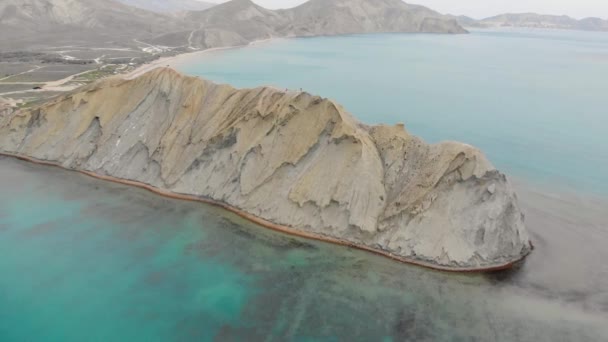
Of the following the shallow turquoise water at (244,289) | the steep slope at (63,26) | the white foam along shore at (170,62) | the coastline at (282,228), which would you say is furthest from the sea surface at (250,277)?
the steep slope at (63,26)

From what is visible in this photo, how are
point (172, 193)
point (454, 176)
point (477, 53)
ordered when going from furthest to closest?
1. point (477, 53)
2. point (172, 193)
3. point (454, 176)

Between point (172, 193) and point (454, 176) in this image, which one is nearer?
point (454, 176)

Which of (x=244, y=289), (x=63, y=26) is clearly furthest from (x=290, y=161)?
(x=63, y=26)

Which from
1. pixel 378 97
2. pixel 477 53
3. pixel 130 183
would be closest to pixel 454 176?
pixel 130 183

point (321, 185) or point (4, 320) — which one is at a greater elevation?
point (321, 185)

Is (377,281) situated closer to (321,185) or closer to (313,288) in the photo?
(313,288)

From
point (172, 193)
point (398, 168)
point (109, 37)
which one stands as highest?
point (109, 37)

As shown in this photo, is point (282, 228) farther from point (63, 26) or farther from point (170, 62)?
point (63, 26)
